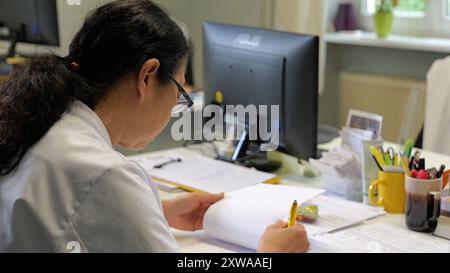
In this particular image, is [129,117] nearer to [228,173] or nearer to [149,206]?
[149,206]

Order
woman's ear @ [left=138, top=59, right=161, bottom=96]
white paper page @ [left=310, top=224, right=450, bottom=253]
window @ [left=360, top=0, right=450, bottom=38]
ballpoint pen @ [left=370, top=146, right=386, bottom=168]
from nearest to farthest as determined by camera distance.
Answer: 1. woman's ear @ [left=138, top=59, right=161, bottom=96]
2. white paper page @ [left=310, top=224, right=450, bottom=253]
3. ballpoint pen @ [left=370, top=146, right=386, bottom=168]
4. window @ [left=360, top=0, right=450, bottom=38]

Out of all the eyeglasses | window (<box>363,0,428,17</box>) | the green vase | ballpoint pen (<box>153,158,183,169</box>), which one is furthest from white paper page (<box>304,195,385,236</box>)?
window (<box>363,0,428,17</box>)

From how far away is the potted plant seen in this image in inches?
142

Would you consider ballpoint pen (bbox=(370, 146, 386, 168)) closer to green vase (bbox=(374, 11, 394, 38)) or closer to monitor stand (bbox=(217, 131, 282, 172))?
monitor stand (bbox=(217, 131, 282, 172))

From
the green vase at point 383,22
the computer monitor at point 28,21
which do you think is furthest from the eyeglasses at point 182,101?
the green vase at point 383,22

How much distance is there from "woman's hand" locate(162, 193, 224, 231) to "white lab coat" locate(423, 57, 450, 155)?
4.26ft

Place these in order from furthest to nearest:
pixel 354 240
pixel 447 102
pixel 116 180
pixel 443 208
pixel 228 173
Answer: pixel 447 102
pixel 228 173
pixel 443 208
pixel 354 240
pixel 116 180

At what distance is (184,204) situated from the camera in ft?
5.19

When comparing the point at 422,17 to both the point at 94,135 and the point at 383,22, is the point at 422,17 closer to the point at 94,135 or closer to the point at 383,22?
the point at 383,22

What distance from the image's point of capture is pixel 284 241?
131cm

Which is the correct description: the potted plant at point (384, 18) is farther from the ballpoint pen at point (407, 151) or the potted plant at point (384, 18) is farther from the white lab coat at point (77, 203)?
the white lab coat at point (77, 203)

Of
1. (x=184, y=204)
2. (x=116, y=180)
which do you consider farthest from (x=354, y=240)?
(x=116, y=180)
